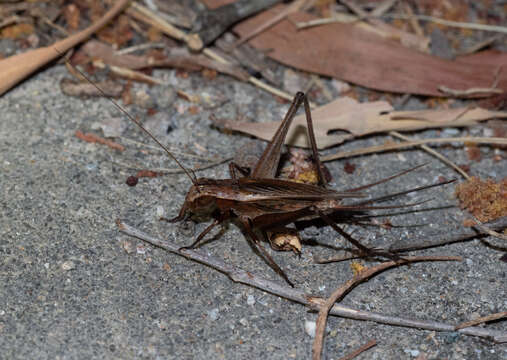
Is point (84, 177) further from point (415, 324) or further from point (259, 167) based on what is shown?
point (415, 324)

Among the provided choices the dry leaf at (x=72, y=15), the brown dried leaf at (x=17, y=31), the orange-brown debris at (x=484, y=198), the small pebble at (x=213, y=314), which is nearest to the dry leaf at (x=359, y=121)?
the orange-brown debris at (x=484, y=198)

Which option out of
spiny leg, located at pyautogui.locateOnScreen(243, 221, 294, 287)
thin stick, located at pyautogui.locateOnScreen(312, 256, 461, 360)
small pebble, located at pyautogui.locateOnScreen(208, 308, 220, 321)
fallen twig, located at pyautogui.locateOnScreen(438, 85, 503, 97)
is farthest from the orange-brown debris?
small pebble, located at pyautogui.locateOnScreen(208, 308, 220, 321)

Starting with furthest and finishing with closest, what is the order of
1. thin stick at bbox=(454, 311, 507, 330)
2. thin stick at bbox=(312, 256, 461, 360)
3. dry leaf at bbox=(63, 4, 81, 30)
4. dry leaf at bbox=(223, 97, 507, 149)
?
1. dry leaf at bbox=(63, 4, 81, 30)
2. dry leaf at bbox=(223, 97, 507, 149)
3. thin stick at bbox=(454, 311, 507, 330)
4. thin stick at bbox=(312, 256, 461, 360)

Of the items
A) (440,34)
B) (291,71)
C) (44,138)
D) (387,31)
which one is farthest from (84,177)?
(440,34)

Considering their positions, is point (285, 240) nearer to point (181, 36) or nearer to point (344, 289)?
point (344, 289)

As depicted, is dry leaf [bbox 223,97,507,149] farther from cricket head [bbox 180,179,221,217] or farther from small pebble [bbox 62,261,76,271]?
small pebble [bbox 62,261,76,271]

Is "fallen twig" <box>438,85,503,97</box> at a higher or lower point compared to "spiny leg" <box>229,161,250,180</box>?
→ higher
